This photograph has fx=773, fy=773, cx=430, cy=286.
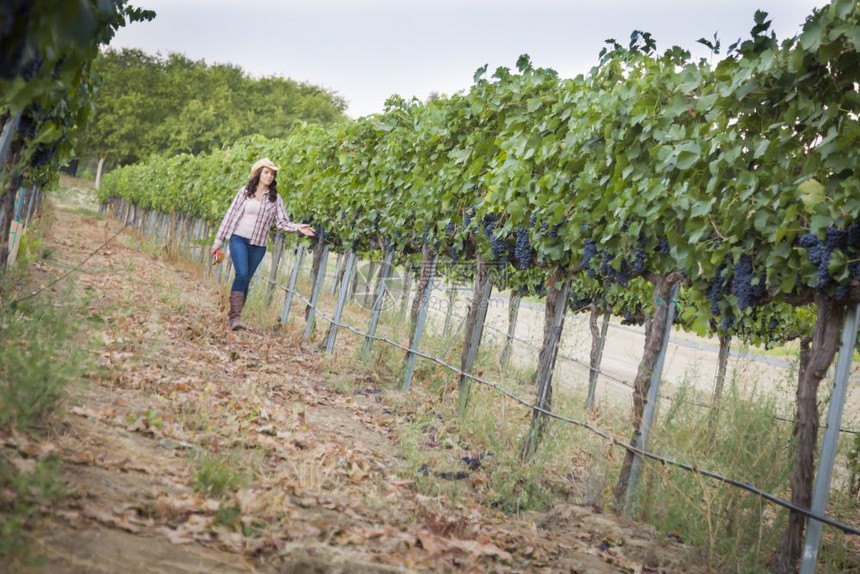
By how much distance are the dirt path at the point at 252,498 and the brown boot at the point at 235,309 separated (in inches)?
78.3

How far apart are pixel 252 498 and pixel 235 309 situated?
19.0 ft

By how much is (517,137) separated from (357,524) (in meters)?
4.36

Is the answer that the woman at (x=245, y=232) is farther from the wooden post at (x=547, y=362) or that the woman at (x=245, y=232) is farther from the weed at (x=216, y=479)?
the weed at (x=216, y=479)

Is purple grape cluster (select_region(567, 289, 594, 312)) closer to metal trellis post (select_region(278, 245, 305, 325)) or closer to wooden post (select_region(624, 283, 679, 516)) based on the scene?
metal trellis post (select_region(278, 245, 305, 325))

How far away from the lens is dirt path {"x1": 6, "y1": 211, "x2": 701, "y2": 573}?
9.41 feet

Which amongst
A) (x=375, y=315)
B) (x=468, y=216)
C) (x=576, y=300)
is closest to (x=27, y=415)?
(x=468, y=216)

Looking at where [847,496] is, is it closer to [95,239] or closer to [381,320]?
[381,320]

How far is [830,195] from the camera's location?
4020 mm

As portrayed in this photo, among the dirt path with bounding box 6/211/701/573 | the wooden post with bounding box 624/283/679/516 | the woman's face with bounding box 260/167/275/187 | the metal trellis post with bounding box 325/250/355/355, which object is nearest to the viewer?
the dirt path with bounding box 6/211/701/573

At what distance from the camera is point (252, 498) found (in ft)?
11.2

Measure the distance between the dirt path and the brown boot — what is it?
78.3 inches

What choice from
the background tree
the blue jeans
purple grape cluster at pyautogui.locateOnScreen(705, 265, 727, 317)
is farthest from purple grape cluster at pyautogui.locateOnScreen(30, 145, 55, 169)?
the background tree

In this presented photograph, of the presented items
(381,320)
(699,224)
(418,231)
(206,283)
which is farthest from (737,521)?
(206,283)

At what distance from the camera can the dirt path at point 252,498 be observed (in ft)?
9.41
